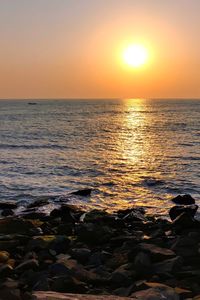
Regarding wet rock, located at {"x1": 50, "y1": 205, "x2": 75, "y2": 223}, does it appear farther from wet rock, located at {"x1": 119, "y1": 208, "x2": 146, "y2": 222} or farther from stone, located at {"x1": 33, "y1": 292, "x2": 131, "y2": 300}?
stone, located at {"x1": 33, "y1": 292, "x2": 131, "y2": 300}

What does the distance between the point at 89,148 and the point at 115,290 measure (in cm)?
3839

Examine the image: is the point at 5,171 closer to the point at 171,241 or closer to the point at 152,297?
the point at 171,241

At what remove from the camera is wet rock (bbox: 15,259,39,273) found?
11242 millimetres

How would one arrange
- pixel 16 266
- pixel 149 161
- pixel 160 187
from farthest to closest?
pixel 149 161
pixel 160 187
pixel 16 266

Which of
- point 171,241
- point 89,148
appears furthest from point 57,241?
point 89,148

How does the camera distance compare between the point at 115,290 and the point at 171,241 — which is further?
the point at 171,241

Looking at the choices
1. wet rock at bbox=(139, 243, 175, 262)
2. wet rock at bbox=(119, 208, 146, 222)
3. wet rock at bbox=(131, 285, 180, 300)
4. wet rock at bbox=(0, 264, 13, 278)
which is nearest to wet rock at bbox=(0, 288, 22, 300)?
wet rock at bbox=(131, 285, 180, 300)

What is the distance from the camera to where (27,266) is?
37.2 feet

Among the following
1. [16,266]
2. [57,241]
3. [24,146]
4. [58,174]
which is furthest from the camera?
[24,146]

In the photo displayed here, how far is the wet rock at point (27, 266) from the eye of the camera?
11.2 meters

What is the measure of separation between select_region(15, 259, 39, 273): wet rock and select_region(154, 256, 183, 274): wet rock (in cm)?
308

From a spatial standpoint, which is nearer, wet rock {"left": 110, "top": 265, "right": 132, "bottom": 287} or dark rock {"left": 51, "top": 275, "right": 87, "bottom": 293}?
dark rock {"left": 51, "top": 275, "right": 87, "bottom": 293}

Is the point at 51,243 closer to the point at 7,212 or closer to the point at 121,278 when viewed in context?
the point at 121,278

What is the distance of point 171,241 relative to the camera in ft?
43.6
